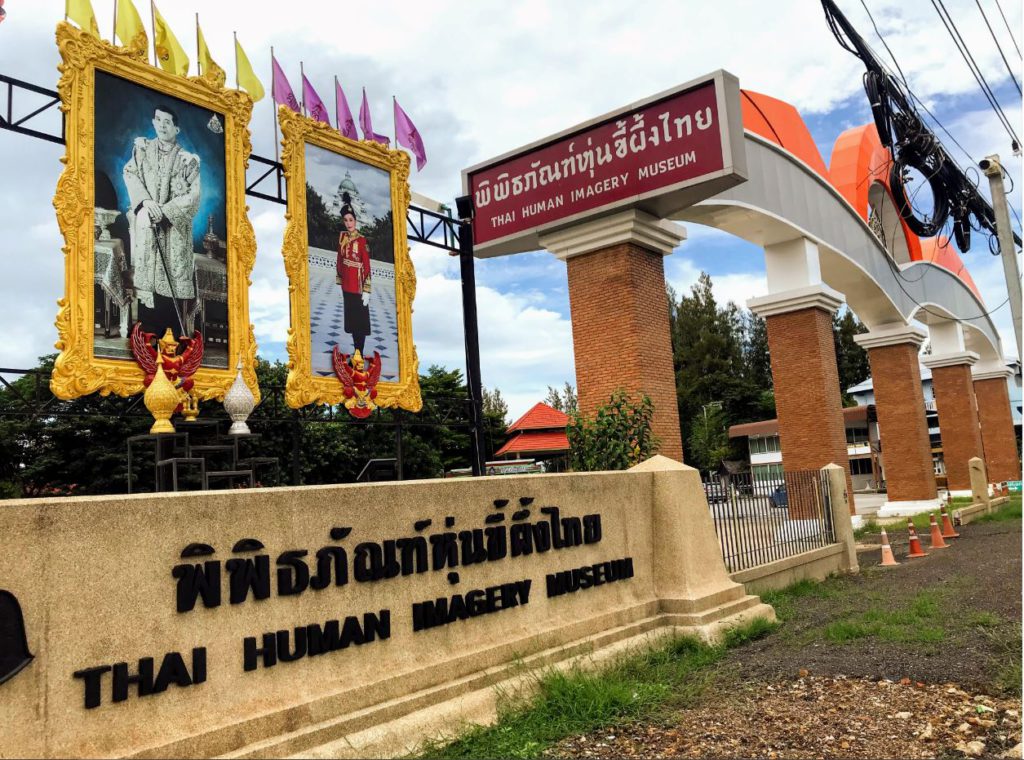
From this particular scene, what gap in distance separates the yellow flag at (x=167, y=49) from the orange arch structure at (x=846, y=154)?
1015 cm

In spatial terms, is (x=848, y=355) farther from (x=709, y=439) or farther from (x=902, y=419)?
(x=902, y=419)

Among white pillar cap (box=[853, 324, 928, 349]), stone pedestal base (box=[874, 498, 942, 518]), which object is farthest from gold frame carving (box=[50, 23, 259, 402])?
stone pedestal base (box=[874, 498, 942, 518])

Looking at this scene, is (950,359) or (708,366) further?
(708,366)

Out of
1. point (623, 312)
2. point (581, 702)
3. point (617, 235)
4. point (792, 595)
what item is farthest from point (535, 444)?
point (581, 702)

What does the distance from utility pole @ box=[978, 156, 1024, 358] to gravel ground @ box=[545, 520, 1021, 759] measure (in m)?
3.91

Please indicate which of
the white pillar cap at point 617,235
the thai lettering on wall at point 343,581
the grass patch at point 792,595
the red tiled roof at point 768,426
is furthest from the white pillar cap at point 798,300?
the red tiled roof at point 768,426

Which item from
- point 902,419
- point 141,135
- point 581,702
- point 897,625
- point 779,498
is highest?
point 141,135

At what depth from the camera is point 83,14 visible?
11.1m

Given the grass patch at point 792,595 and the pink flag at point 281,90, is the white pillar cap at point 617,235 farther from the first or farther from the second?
the grass patch at point 792,595

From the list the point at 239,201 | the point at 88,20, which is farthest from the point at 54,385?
the point at 88,20

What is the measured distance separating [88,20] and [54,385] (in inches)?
199

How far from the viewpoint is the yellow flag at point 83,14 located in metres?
10.9

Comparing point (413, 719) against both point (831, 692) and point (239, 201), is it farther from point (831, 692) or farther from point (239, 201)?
point (239, 201)

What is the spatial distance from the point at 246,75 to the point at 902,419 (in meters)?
19.9
